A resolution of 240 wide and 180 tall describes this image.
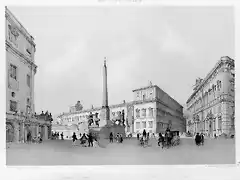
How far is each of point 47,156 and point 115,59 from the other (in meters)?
2.02

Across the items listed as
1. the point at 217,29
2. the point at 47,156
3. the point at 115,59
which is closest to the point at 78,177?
the point at 47,156

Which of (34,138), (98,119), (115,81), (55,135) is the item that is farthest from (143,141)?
(34,138)

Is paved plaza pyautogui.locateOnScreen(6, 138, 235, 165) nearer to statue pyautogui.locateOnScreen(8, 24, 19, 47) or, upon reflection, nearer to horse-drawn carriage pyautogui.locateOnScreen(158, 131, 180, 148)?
horse-drawn carriage pyautogui.locateOnScreen(158, 131, 180, 148)

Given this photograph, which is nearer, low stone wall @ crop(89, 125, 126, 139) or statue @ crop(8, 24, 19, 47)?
statue @ crop(8, 24, 19, 47)

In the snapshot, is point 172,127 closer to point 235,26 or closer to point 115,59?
point 115,59

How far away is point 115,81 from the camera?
6.11m

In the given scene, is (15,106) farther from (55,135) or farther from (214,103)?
(214,103)

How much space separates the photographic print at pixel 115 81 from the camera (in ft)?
19.5

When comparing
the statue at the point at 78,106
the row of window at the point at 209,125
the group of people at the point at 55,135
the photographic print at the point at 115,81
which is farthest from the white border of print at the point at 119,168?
the statue at the point at 78,106

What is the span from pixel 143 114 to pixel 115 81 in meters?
0.79

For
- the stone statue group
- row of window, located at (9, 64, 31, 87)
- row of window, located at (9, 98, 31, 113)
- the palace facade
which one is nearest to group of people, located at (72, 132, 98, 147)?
the stone statue group

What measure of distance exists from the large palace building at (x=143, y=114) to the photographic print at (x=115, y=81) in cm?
2

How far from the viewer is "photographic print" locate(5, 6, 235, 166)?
5.94 meters

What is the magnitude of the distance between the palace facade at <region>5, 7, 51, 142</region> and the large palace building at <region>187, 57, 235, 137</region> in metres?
2.59
